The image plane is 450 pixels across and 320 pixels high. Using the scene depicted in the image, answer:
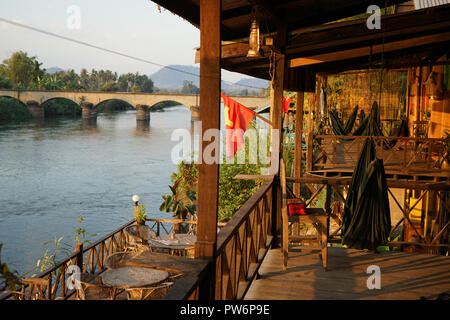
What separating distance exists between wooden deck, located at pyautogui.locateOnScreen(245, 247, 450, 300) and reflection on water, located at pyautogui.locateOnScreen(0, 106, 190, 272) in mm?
16100

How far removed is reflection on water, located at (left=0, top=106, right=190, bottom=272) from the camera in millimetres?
20672

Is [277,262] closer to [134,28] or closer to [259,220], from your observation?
[259,220]

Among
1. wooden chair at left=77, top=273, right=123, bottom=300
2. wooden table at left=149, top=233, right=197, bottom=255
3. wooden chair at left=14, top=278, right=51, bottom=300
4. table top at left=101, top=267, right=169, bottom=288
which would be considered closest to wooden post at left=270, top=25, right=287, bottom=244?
table top at left=101, top=267, right=169, bottom=288

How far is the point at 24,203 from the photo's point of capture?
76.4 ft

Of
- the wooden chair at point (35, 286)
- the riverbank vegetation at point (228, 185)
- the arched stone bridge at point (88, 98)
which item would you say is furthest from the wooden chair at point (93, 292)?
the arched stone bridge at point (88, 98)

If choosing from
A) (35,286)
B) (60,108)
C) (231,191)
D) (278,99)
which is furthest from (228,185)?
(60,108)

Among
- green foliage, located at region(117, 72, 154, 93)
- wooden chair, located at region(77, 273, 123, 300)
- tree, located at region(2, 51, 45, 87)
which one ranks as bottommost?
wooden chair, located at region(77, 273, 123, 300)

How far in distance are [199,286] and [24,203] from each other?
2355 cm

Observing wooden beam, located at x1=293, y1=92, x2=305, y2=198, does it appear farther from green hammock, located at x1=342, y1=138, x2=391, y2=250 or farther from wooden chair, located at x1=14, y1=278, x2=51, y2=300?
wooden chair, located at x1=14, y1=278, x2=51, y2=300

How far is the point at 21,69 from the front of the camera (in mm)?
49250

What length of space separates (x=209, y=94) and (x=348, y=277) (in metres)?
2.58

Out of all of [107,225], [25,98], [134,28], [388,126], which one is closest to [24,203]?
[107,225]

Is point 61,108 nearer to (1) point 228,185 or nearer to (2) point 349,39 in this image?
(1) point 228,185

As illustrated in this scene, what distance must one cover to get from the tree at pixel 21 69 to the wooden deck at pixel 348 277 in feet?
159
